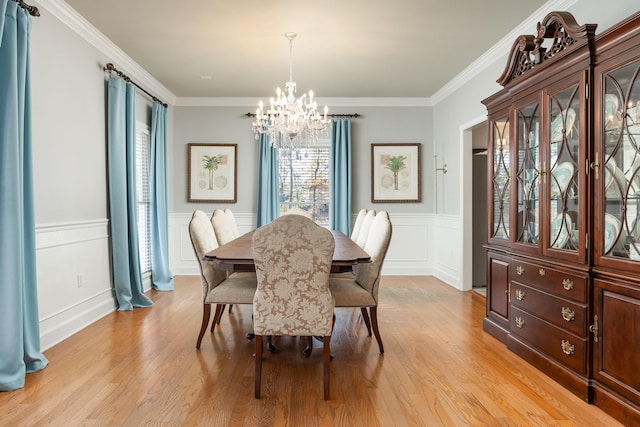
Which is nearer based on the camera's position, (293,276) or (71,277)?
(293,276)

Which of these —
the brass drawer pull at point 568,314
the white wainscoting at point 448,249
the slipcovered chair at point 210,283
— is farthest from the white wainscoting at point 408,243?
the brass drawer pull at point 568,314

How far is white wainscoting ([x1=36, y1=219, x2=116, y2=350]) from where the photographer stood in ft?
10.9

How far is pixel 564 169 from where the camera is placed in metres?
2.70

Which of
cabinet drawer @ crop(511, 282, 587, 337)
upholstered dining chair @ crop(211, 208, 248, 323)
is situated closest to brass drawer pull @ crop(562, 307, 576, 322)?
cabinet drawer @ crop(511, 282, 587, 337)

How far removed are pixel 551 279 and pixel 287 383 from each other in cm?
177

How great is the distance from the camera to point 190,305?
4.71m

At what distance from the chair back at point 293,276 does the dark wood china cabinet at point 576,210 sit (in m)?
1.43

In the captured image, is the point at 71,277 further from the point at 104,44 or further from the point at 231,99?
the point at 231,99

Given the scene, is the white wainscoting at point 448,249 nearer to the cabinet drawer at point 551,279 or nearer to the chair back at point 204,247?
the cabinet drawer at point 551,279

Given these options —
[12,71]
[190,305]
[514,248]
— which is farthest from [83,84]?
[514,248]

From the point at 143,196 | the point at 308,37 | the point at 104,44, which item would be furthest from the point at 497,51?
the point at 143,196

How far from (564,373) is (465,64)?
3.63 m

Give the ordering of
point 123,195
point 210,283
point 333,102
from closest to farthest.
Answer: point 210,283 → point 123,195 → point 333,102

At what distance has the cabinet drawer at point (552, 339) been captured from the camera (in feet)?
8.15
